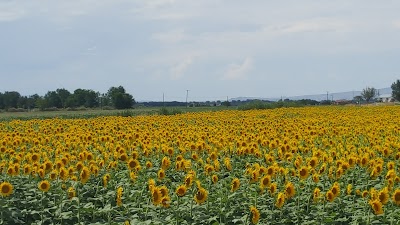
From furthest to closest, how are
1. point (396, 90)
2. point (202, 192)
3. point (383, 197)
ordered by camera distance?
point (396, 90) → point (202, 192) → point (383, 197)

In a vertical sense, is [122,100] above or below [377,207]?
above

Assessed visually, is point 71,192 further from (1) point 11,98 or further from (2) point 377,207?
(1) point 11,98

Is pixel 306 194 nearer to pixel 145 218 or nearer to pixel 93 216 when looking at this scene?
pixel 145 218

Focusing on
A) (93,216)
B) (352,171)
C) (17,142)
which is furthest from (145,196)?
(17,142)

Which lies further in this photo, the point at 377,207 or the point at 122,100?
the point at 122,100

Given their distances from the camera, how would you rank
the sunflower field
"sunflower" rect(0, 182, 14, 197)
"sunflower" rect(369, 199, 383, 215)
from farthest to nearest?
"sunflower" rect(0, 182, 14, 197), the sunflower field, "sunflower" rect(369, 199, 383, 215)

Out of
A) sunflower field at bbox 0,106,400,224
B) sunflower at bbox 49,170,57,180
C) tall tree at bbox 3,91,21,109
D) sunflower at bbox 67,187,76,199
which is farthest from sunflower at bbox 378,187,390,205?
tall tree at bbox 3,91,21,109

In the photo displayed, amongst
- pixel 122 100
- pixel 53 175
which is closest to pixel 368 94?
pixel 122 100

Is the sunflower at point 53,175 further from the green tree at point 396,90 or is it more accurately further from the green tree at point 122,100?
the green tree at point 396,90

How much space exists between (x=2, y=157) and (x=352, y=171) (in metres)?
5.39

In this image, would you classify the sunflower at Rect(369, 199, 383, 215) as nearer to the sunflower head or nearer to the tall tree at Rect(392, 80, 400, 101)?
the sunflower head

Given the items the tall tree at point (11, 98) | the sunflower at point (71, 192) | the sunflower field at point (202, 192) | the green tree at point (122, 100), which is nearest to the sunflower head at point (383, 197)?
the sunflower field at point (202, 192)

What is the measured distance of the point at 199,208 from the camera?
618 cm

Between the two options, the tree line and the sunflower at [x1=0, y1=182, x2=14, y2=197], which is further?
the tree line
